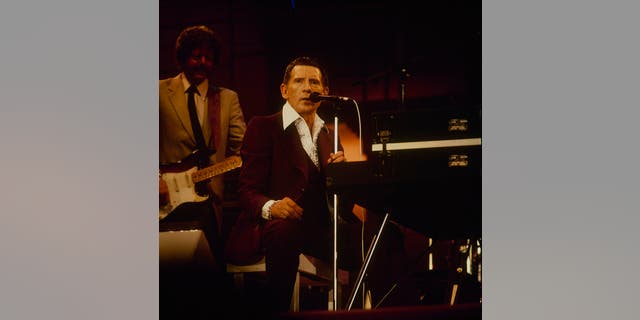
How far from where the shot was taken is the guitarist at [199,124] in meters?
3.25

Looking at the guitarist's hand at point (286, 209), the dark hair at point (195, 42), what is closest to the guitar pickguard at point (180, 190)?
the guitarist's hand at point (286, 209)

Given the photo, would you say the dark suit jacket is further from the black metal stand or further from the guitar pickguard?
the black metal stand

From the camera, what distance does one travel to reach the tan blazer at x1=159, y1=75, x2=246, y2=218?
3264 mm

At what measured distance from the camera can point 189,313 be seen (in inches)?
126

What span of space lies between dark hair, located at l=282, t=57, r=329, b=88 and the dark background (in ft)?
0.06

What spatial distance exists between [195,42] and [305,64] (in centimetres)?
40

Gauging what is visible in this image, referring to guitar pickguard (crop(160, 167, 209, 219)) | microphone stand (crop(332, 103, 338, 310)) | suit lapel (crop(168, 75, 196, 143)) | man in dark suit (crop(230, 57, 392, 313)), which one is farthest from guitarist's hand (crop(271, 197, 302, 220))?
suit lapel (crop(168, 75, 196, 143))

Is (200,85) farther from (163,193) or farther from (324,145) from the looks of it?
(324,145)

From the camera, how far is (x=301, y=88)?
3232 millimetres

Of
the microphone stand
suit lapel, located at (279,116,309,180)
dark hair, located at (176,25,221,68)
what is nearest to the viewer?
the microphone stand

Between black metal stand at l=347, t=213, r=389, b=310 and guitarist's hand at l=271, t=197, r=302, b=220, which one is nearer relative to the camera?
black metal stand at l=347, t=213, r=389, b=310
